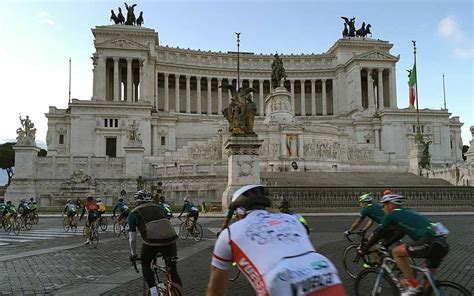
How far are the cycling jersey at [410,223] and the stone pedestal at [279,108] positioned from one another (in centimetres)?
5565

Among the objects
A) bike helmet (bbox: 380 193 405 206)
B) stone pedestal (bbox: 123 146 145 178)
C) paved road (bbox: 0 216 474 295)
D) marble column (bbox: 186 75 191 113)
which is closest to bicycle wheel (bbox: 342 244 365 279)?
paved road (bbox: 0 216 474 295)

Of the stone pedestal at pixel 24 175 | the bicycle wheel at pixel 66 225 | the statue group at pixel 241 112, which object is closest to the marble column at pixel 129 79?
the stone pedestal at pixel 24 175

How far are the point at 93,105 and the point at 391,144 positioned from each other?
48972 mm

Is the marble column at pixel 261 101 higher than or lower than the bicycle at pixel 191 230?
higher

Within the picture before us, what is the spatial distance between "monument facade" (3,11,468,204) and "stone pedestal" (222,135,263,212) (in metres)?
0.95

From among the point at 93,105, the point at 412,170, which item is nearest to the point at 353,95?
the point at 412,170

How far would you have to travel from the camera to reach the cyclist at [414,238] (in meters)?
6.27

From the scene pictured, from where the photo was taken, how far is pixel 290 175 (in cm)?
4562

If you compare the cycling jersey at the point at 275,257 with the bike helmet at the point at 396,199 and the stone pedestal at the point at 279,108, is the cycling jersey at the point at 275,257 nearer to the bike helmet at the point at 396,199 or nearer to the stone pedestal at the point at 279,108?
the bike helmet at the point at 396,199

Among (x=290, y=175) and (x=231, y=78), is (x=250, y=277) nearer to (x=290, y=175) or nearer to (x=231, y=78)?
(x=290, y=175)

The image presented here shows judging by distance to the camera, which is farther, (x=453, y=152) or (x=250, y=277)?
(x=453, y=152)

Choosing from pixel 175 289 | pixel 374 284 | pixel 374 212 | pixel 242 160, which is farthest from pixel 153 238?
pixel 242 160

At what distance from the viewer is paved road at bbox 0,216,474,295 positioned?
9.38 metres

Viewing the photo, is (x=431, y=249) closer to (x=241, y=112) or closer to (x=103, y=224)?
(x=241, y=112)
